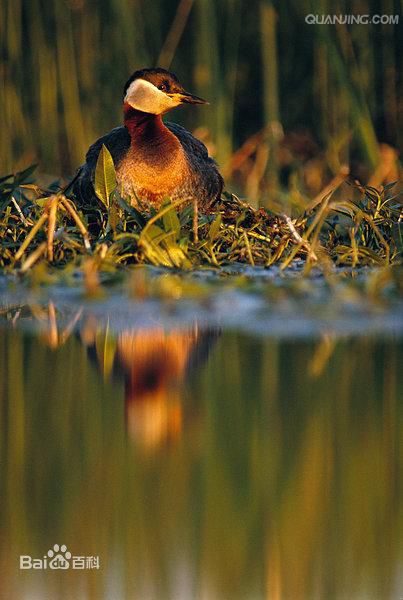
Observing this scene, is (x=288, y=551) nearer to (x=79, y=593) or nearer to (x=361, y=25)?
(x=79, y=593)

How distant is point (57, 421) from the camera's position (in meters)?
3.66

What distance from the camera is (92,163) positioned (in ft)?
22.6

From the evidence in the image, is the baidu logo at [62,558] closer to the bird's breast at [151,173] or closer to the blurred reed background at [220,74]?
the bird's breast at [151,173]

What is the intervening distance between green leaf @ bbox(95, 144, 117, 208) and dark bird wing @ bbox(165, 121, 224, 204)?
2.58 feet

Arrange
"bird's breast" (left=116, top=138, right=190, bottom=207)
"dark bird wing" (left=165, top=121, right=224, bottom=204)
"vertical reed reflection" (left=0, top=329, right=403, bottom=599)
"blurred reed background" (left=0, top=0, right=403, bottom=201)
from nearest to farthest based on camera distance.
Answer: "vertical reed reflection" (left=0, top=329, right=403, bottom=599), "bird's breast" (left=116, top=138, right=190, bottom=207), "dark bird wing" (left=165, top=121, right=224, bottom=204), "blurred reed background" (left=0, top=0, right=403, bottom=201)

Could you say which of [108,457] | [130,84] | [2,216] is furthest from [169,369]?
[130,84]

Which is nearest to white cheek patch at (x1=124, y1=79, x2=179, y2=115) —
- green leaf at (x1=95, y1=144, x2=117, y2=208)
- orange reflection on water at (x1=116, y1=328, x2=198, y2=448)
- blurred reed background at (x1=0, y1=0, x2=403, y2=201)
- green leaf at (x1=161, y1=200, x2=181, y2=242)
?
green leaf at (x1=95, y1=144, x2=117, y2=208)

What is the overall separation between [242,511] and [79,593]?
447 mm

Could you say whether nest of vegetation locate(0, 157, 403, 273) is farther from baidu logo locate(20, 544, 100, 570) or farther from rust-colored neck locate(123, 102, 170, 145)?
baidu logo locate(20, 544, 100, 570)

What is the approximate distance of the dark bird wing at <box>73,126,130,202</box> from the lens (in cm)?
681

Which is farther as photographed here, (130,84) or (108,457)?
(130,84)

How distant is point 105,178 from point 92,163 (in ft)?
2.12

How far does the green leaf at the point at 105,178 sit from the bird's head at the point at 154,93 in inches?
37.0

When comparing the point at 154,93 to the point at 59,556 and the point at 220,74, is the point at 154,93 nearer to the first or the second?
the point at 220,74
